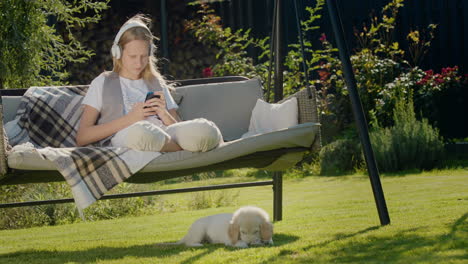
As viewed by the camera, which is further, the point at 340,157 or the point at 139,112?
→ the point at 340,157

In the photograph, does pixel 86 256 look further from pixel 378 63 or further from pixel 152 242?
pixel 378 63

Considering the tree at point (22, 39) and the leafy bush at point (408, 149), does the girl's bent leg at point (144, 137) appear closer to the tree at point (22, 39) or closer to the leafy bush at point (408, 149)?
the tree at point (22, 39)

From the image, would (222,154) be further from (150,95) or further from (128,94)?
(128,94)

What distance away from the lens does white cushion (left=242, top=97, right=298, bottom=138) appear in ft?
12.5

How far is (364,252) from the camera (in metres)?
2.93

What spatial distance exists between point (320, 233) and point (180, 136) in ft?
2.80

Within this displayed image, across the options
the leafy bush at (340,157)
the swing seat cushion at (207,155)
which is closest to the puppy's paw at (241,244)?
the swing seat cushion at (207,155)

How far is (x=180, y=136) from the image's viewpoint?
332 centimetres

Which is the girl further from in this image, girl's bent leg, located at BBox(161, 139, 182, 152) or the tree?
the tree

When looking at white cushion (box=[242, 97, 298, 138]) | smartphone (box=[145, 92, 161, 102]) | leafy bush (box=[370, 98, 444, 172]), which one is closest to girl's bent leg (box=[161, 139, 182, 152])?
smartphone (box=[145, 92, 161, 102])

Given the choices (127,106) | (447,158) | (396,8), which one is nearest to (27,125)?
(127,106)

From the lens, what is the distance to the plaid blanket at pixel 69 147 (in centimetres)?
323

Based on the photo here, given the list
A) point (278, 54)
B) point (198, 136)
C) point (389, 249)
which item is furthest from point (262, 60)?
point (389, 249)

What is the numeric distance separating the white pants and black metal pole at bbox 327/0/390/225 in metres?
0.67
